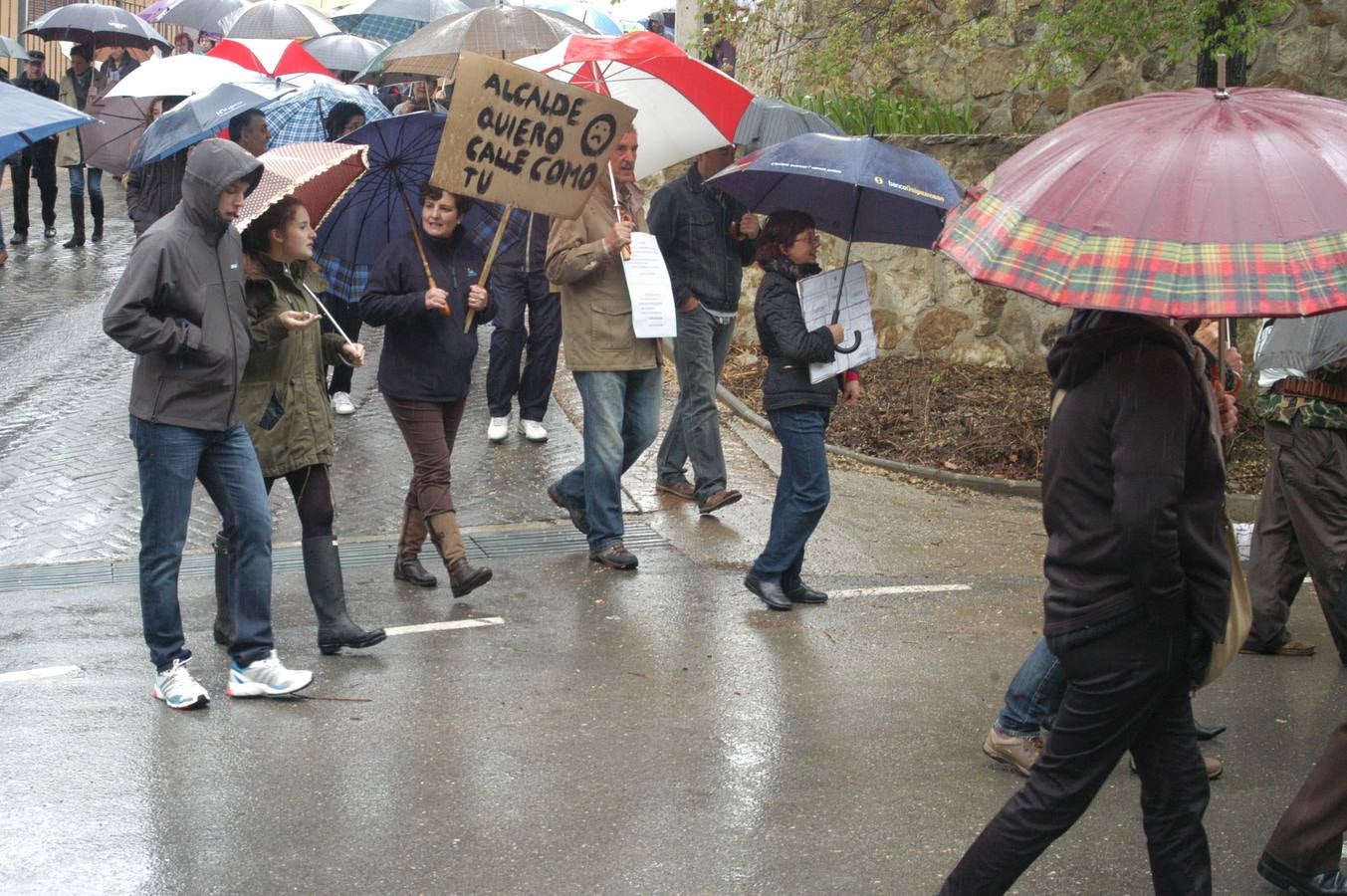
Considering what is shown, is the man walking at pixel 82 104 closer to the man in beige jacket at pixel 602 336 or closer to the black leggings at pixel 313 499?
the man in beige jacket at pixel 602 336

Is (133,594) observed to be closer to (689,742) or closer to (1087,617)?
(689,742)

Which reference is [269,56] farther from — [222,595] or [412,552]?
[222,595]

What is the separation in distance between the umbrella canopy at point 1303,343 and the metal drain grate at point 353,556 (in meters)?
3.21

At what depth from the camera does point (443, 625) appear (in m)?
6.55

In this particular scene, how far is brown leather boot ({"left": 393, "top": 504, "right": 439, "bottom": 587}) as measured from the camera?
7090mm

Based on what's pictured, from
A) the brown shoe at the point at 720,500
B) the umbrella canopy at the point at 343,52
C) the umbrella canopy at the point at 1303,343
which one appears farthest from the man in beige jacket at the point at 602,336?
the umbrella canopy at the point at 343,52

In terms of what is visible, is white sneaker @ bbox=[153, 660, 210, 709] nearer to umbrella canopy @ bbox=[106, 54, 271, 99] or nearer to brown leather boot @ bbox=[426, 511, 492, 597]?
brown leather boot @ bbox=[426, 511, 492, 597]

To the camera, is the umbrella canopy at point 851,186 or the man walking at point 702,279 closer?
the umbrella canopy at point 851,186

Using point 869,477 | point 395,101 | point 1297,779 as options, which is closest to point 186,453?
point 1297,779

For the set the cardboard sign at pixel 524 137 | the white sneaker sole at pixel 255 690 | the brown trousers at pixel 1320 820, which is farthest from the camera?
the cardboard sign at pixel 524 137

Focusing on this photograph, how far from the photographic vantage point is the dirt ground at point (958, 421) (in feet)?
30.4

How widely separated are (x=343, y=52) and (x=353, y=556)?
8498 millimetres

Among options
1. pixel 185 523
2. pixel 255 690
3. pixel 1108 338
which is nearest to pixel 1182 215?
pixel 1108 338

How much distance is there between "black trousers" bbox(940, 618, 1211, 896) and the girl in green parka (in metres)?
3.13
